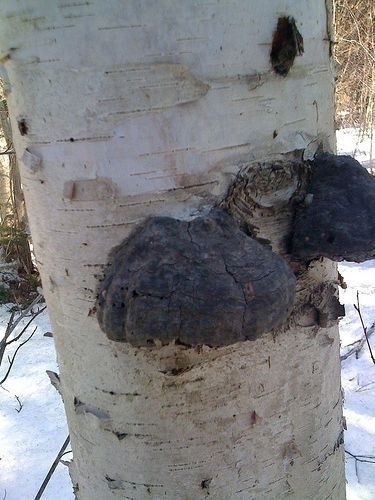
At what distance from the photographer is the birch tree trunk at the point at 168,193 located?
0.33 metres

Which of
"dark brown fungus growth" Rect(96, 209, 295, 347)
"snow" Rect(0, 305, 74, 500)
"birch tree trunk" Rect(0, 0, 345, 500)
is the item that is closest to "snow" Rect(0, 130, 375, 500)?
"snow" Rect(0, 305, 74, 500)

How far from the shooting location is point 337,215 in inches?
15.5

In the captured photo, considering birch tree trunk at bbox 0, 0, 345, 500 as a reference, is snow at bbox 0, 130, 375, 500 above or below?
below

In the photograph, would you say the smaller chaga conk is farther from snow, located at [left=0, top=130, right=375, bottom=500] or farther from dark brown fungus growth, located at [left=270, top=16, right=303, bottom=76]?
snow, located at [left=0, top=130, right=375, bottom=500]

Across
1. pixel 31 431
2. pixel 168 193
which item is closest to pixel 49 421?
pixel 31 431

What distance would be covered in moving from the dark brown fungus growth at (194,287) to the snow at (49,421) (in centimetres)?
134

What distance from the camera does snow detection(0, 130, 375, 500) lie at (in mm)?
1812

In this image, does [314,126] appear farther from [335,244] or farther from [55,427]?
[55,427]

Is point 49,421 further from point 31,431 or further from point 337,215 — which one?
point 337,215

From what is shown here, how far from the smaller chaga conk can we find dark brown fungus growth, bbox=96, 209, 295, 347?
6 centimetres

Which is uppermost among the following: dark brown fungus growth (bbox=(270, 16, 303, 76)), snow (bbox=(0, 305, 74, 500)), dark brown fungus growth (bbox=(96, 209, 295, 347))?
dark brown fungus growth (bbox=(270, 16, 303, 76))

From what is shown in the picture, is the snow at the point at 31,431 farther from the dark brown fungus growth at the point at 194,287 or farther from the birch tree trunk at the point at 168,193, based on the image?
the dark brown fungus growth at the point at 194,287

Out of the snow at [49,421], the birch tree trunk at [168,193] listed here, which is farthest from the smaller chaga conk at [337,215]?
the snow at [49,421]

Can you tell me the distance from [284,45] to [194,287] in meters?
0.19
